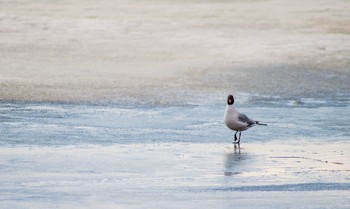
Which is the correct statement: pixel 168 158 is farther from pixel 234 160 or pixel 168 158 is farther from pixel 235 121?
pixel 235 121

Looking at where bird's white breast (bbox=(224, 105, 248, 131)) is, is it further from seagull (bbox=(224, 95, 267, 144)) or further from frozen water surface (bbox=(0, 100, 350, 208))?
frozen water surface (bbox=(0, 100, 350, 208))

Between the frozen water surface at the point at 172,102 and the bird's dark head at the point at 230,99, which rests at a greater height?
the bird's dark head at the point at 230,99

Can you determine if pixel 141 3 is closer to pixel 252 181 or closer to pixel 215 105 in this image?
pixel 215 105

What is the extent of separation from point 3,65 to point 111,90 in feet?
10.8

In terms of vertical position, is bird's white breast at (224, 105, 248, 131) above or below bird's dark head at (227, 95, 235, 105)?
below

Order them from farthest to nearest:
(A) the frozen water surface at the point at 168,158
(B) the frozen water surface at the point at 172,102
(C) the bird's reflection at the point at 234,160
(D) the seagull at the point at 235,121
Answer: (D) the seagull at the point at 235,121
(C) the bird's reflection at the point at 234,160
(B) the frozen water surface at the point at 172,102
(A) the frozen water surface at the point at 168,158

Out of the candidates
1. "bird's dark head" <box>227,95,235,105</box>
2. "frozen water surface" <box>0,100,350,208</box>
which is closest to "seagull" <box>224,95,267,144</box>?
"bird's dark head" <box>227,95,235,105</box>

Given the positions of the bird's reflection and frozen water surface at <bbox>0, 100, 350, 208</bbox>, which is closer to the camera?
frozen water surface at <bbox>0, 100, 350, 208</bbox>

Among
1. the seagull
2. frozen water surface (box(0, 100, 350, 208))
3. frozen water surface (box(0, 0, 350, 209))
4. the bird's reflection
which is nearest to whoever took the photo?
frozen water surface (box(0, 100, 350, 208))

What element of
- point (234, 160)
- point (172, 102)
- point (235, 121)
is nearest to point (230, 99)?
point (235, 121)

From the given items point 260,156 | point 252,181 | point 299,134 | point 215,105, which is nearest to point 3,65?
point 215,105

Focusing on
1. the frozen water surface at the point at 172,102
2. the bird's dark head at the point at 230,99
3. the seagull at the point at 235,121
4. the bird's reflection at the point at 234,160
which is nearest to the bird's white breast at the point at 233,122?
the seagull at the point at 235,121

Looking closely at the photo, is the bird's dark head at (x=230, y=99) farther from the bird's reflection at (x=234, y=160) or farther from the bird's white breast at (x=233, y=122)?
the bird's reflection at (x=234, y=160)

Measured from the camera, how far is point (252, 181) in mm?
10320
